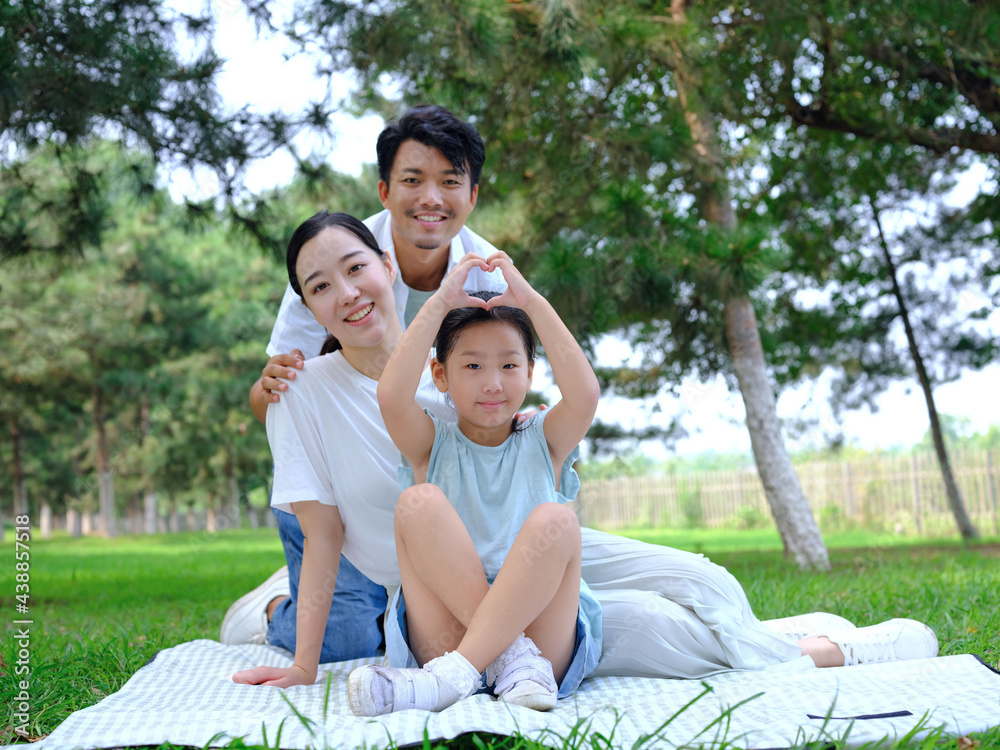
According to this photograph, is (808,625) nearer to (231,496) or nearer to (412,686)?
(412,686)

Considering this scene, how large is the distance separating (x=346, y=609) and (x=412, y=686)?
939 mm

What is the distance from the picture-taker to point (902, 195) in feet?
24.9

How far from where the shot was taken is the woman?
1.83 m

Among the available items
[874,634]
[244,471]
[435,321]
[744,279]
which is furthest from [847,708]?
[244,471]

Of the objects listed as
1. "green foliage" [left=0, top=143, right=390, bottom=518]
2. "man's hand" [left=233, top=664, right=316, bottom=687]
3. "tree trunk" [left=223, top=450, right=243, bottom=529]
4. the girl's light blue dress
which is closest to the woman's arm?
"man's hand" [left=233, top=664, right=316, bottom=687]

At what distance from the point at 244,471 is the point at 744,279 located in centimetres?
1693

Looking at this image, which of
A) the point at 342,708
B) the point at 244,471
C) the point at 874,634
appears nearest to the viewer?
the point at 342,708

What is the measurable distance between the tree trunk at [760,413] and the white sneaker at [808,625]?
288cm

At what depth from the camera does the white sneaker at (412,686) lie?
1.38 m

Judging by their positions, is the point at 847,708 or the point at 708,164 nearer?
the point at 847,708

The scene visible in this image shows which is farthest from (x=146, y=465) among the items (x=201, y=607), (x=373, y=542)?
(x=373, y=542)

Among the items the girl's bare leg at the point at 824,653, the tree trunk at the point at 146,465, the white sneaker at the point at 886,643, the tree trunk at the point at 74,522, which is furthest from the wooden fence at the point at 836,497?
the tree trunk at the point at 74,522

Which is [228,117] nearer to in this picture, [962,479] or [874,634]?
[874,634]

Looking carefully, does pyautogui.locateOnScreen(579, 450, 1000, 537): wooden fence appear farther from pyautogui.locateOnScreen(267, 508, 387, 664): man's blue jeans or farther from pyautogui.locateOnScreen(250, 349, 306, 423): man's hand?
pyautogui.locateOnScreen(250, 349, 306, 423): man's hand
